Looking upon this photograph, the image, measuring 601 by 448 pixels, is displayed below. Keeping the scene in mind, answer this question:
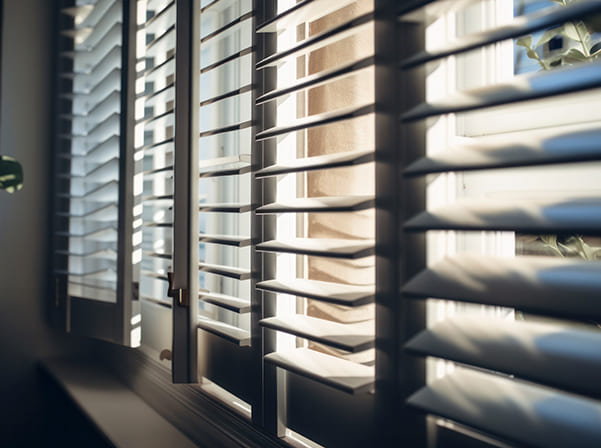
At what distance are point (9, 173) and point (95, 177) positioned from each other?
25 cm

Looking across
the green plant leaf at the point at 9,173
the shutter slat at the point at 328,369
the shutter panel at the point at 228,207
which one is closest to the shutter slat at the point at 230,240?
the shutter panel at the point at 228,207

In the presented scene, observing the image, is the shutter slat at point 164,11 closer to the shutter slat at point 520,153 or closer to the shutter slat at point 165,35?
the shutter slat at point 165,35

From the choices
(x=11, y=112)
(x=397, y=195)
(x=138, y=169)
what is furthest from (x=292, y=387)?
(x=11, y=112)

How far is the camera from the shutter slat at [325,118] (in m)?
0.62

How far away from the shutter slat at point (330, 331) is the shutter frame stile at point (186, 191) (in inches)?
8.4

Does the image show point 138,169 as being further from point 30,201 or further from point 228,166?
point 30,201

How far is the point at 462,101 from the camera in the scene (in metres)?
0.50

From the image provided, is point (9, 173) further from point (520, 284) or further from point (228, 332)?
point (520, 284)

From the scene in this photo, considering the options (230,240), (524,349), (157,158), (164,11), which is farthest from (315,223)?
(157,158)

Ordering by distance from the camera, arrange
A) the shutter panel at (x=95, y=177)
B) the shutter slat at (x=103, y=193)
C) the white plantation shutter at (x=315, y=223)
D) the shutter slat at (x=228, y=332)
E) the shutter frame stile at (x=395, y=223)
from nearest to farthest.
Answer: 1. the shutter frame stile at (x=395, y=223)
2. the white plantation shutter at (x=315, y=223)
3. the shutter slat at (x=228, y=332)
4. the shutter panel at (x=95, y=177)
5. the shutter slat at (x=103, y=193)

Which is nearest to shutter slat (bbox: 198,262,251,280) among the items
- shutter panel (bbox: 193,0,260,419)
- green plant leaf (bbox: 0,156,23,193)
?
shutter panel (bbox: 193,0,260,419)

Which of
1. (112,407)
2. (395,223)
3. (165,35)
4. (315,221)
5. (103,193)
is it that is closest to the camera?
(395,223)

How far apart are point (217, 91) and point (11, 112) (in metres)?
1.03

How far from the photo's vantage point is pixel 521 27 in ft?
1.48
